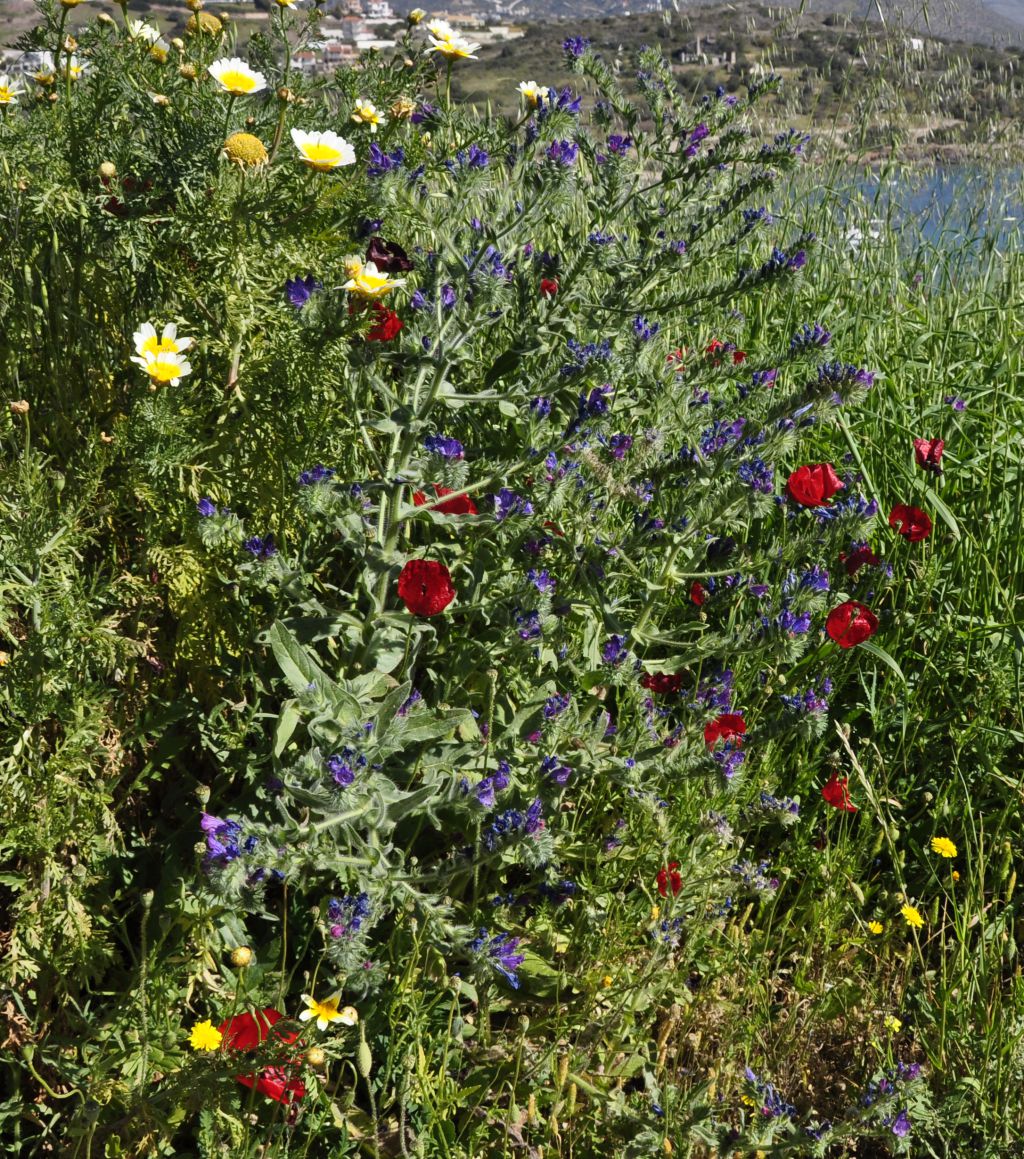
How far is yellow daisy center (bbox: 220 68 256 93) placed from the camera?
1949 mm

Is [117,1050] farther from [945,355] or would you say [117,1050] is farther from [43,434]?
[945,355]

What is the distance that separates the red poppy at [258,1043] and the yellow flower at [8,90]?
2.05 m

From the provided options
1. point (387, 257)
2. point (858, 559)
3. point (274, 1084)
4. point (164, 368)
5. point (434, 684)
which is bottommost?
point (274, 1084)

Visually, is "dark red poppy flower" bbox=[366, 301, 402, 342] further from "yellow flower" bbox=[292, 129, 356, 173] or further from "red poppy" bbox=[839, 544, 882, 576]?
"red poppy" bbox=[839, 544, 882, 576]

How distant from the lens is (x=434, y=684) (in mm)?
2025

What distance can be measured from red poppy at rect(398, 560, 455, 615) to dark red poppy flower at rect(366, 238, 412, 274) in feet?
2.38

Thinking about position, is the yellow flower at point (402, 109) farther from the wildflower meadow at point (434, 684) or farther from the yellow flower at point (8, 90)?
the yellow flower at point (8, 90)

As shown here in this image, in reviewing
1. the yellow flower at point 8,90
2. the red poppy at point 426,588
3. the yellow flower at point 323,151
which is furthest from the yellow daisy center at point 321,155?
the yellow flower at point 8,90

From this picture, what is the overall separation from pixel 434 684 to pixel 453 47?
144 centimetres

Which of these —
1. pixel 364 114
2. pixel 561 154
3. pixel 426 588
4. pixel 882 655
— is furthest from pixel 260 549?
pixel 882 655

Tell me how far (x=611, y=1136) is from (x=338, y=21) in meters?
3.26

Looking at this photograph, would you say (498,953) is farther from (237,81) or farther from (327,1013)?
(237,81)

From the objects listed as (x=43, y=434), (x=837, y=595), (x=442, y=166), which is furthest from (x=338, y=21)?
(x=837, y=595)

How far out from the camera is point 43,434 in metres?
2.15
